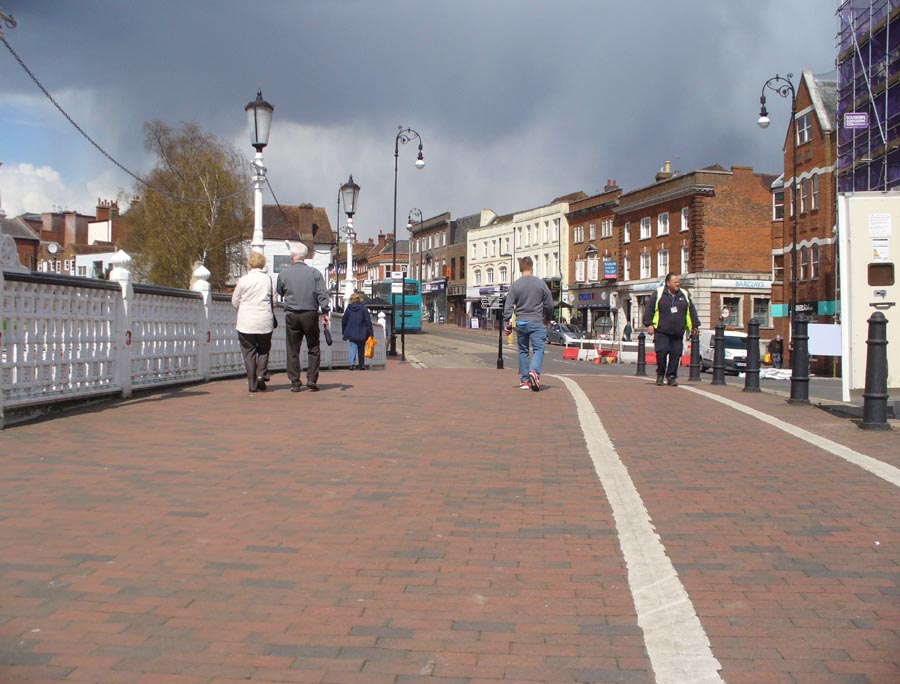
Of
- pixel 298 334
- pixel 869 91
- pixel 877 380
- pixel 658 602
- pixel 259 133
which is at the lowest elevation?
pixel 658 602

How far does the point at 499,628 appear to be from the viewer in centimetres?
332

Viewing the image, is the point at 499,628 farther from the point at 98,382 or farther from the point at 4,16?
the point at 4,16

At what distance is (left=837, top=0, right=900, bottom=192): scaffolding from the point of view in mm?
35688

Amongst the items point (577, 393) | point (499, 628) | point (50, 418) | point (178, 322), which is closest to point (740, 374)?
point (577, 393)

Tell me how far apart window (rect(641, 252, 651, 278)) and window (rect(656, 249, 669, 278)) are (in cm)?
134

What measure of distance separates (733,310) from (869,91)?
22947 mm

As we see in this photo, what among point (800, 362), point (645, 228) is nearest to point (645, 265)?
point (645, 228)

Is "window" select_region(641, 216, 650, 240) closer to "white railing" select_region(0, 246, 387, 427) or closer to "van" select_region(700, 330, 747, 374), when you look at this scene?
"van" select_region(700, 330, 747, 374)

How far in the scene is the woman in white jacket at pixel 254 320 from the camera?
1062cm

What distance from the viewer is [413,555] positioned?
4191 millimetres

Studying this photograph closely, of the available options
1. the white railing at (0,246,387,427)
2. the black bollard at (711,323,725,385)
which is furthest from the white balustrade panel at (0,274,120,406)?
the black bollard at (711,323,725,385)

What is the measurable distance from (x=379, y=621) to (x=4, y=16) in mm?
7686

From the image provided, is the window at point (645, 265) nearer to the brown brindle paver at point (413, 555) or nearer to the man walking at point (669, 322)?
the man walking at point (669, 322)

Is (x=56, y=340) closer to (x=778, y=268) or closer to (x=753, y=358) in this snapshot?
(x=753, y=358)
